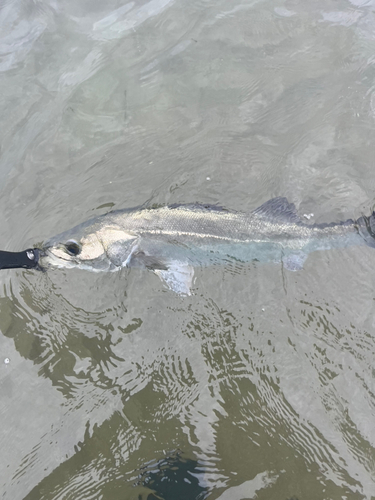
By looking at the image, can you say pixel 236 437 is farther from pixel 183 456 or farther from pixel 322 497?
pixel 322 497

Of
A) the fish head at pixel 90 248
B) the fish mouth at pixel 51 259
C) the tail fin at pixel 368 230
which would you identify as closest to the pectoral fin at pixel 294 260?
→ the tail fin at pixel 368 230

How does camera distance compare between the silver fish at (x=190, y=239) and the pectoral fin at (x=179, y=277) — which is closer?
the silver fish at (x=190, y=239)

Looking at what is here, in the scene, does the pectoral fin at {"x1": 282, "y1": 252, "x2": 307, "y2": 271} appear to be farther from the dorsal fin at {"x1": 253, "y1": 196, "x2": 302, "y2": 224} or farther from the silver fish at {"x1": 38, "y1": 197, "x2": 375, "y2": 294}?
the dorsal fin at {"x1": 253, "y1": 196, "x2": 302, "y2": 224}

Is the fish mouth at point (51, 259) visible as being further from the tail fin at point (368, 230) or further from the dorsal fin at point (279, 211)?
the tail fin at point (368, 230)

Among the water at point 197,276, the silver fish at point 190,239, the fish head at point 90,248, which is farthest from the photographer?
the fish head at point 90,248

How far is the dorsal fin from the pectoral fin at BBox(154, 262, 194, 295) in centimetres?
124

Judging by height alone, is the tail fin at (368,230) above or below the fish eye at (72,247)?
below

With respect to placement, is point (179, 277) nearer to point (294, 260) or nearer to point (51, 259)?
point (294, 260)

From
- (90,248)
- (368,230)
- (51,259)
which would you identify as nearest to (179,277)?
(90,248)

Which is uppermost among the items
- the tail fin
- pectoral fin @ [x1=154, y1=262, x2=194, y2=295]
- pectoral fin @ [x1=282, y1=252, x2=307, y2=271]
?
pectoral fin @ [x1=154, y1=262, x2=194, y2=295]

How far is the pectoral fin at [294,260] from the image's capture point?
4527 millimetres

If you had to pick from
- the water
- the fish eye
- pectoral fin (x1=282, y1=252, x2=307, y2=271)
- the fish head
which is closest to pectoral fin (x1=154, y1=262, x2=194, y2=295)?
the water

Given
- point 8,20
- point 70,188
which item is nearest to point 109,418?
point 70,188

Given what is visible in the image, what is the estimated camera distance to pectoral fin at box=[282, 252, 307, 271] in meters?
4.53
